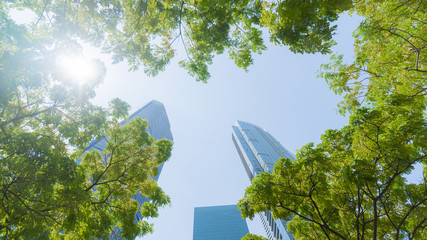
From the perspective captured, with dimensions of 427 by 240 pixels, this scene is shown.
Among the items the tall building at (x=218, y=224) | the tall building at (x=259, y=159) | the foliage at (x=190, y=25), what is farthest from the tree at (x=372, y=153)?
the tall building at (x=218, y=224)

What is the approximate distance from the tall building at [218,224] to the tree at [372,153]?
83110 millimetres

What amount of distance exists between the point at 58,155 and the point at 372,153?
34.2 feet

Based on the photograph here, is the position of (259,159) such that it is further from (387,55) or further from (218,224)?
(387,55)

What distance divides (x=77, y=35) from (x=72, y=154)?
4.48 metres

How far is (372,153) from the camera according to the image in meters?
6.41

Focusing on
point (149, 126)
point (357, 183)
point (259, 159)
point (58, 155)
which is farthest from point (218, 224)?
point (58, 155)

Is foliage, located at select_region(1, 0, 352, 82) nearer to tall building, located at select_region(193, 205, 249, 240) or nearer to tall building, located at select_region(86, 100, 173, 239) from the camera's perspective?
tall building, located at select_region(86, 100, 173, 239)

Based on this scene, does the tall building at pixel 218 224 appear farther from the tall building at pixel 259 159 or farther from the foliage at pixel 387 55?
the foliage at pixel 387 55

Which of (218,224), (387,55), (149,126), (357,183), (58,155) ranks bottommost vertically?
(357,183)

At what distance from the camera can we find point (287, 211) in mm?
7363

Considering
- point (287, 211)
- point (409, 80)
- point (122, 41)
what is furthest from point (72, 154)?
point (409, 80)

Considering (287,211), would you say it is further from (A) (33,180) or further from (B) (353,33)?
(A) (33,180)

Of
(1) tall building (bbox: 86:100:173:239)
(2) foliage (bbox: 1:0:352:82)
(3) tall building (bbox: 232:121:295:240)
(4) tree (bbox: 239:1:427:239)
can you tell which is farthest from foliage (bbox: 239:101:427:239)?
(3) tall building (bbox: 232:121:295:240)

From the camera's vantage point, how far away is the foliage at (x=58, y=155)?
446 cm
